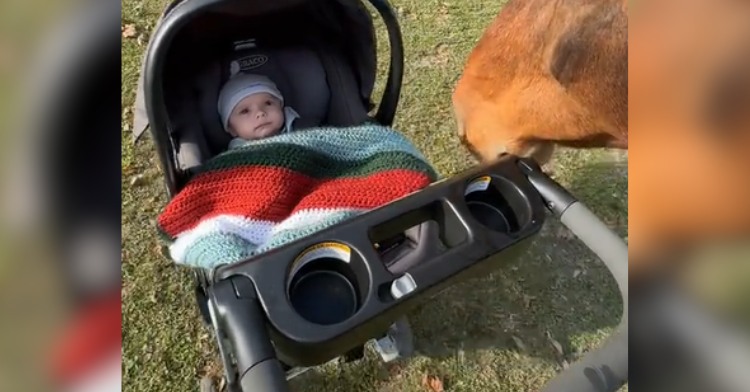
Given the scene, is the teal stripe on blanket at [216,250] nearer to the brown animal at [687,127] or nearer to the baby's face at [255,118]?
the baby's face at [255,118]

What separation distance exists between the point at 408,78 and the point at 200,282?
1.96 m

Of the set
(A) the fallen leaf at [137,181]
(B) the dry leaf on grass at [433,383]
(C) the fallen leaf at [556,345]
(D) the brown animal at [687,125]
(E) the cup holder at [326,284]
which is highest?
(D) the brown animal at [687,125]

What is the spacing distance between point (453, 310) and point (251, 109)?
41.8 inches

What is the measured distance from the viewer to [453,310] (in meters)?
2.30

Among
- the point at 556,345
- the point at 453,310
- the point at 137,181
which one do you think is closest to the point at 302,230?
the point at 453,310

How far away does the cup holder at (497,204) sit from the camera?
134cm

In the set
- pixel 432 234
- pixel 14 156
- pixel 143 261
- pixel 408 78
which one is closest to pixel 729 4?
pixel 14 156

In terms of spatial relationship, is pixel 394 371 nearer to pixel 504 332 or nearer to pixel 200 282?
pixel 504 332

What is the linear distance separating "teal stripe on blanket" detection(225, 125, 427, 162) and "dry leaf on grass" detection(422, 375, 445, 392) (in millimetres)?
850

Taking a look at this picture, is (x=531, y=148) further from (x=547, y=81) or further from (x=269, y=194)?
(x=269, y=194)

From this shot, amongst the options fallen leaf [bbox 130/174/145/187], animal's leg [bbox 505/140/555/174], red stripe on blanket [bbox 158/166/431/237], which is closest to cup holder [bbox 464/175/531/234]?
red stripe on blanket [bbox 158/166/431/237]

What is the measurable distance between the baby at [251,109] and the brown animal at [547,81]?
620 millimetres

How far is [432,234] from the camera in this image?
1462 mm

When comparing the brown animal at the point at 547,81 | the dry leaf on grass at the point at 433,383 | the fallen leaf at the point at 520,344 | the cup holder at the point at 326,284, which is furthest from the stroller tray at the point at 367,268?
the fallen leaf at the point at 520,344
